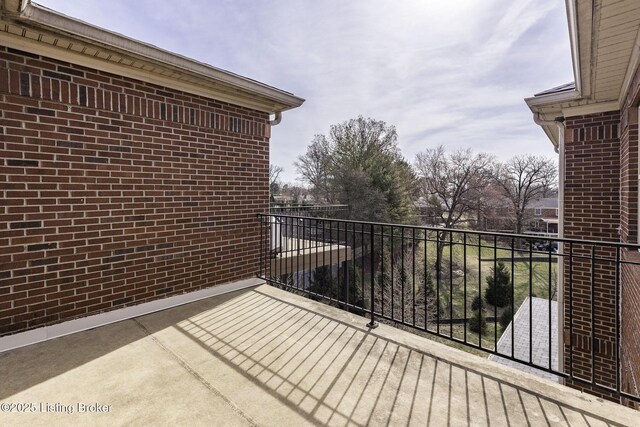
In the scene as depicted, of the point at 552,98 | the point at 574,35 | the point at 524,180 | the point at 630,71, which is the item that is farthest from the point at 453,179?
the point at 574,35

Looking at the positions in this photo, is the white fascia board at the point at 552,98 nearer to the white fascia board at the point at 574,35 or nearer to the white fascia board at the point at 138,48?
the white fascia board at the point at 574,35

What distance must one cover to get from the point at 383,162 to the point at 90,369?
17219 millimetres

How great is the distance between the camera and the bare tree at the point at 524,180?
75.9ft

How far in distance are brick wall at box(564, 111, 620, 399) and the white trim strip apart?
4414mm

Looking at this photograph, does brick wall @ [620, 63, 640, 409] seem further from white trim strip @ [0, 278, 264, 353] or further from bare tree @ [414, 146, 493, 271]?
bare tree @ [414, 146, 493, 271]

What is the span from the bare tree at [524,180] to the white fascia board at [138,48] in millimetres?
23731

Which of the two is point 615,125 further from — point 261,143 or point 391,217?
point 391,217

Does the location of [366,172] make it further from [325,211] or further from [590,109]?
[590,109]

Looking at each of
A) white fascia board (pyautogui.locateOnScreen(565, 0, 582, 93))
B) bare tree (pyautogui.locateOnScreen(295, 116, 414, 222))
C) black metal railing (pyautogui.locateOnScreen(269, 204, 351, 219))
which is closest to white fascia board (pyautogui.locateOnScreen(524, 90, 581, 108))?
white fascia board (pyautogui.locateOnScreen(565, 0, 582, 93))

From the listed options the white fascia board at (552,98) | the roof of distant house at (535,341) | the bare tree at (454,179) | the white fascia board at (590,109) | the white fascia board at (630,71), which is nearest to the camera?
the white fascia board at (630,71)

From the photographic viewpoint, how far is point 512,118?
69.7ft

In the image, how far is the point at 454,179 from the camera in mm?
21859

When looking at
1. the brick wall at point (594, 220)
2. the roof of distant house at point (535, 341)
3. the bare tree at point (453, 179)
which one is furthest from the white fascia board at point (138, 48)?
the bare tree at point (453, 179)

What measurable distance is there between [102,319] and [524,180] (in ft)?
91.2
